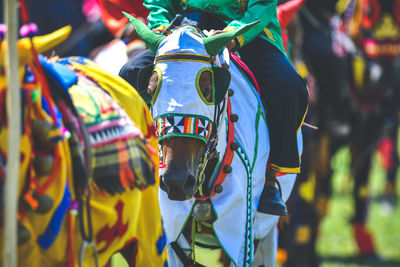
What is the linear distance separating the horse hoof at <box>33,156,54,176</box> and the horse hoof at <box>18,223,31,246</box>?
0.65 ft

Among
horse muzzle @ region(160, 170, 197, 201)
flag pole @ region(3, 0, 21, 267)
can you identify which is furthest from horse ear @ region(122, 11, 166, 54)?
flag pole @ region(3, 0, 21, 267)

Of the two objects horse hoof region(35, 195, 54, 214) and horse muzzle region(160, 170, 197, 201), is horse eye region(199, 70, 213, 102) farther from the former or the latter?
horse hoof region(35, 195, 54, 214)

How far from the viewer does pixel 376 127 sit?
9.00m

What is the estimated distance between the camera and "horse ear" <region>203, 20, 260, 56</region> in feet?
11.7

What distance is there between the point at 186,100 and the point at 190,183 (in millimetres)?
393

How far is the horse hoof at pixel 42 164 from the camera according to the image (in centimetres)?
254

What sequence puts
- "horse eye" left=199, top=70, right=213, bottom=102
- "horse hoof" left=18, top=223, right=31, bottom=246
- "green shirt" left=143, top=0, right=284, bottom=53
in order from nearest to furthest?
"horse hoof" left=18, top=223, right=31, bottom=246 → "horse eye" left=199, top=70, right=213, bottom=102 → "green shirt" left=143, top=0, right=284, bottom=53

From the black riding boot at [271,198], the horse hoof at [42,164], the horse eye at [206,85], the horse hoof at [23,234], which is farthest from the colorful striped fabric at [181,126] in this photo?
the horse hoof at [23,234]

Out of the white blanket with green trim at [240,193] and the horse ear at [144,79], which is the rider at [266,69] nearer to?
the white blanket with green trim at [240,193]

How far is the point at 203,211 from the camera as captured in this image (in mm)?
3926

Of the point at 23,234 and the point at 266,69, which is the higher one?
the point at 266,69

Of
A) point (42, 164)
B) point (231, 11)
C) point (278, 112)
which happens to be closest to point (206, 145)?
point (278, 112)

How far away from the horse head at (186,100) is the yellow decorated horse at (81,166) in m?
0.09

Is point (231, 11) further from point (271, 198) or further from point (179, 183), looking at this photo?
point (179, 183)
